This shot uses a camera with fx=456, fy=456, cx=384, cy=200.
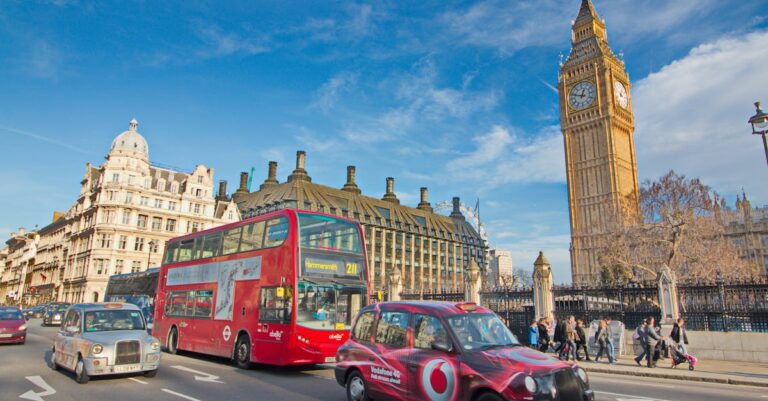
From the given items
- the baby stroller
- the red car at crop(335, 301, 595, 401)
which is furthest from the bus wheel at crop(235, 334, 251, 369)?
the baby stroller

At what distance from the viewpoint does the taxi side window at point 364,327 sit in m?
8.11

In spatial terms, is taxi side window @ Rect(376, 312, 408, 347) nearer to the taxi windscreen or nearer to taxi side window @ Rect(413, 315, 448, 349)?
taxi side window @ Rect(413, 315, 448, 349)

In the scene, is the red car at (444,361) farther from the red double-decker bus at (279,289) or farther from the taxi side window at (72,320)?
the taxi side window at (72,320)

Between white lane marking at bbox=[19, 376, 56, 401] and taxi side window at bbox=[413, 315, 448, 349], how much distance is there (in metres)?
7.37

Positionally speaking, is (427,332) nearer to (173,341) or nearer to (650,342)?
(650,342)

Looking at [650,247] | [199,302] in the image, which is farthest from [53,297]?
[650,247]

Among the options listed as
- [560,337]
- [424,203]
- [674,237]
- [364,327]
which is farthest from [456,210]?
[364,327]

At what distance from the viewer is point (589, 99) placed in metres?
76.4

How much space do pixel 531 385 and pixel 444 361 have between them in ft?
4.38

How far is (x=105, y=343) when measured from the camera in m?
10.5

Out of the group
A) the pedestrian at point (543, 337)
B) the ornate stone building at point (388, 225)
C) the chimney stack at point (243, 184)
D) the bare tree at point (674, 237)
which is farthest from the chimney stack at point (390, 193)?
the pedestrian at point (543, 337)

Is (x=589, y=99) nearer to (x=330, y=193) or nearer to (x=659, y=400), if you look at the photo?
(x=330, y=193)

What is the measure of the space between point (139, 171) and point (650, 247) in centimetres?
5987

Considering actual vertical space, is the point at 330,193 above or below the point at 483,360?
above
